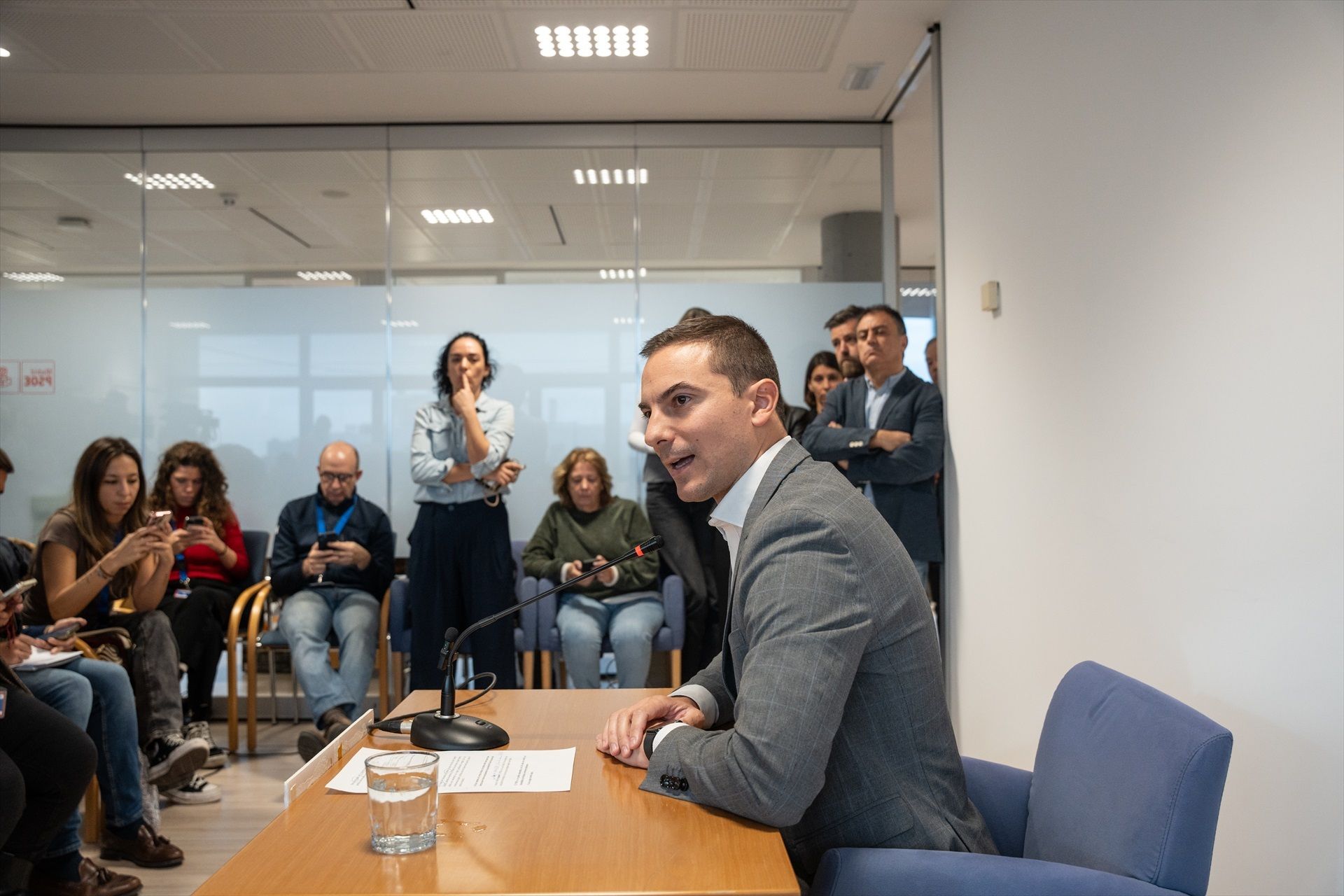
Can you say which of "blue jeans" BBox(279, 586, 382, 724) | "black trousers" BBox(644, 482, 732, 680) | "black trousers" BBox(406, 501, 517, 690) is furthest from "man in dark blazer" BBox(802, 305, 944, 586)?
"blue jeans" BBox(279, 586, 382, 724)

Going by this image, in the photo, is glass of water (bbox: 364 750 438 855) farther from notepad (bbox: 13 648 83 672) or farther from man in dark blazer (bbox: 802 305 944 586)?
man in dark blazer (bbox: 802 305 944 586)

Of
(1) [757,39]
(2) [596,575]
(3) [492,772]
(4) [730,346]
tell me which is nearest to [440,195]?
(1) [757,39]

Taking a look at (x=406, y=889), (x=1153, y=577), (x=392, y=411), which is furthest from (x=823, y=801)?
(x=392, y=411)

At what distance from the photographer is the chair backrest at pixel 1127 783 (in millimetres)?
1331

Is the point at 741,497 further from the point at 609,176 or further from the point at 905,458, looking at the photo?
the point at 609,176

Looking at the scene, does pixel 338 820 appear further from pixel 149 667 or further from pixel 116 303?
Answer: pixel 116 303

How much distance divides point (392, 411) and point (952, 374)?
9.87ft

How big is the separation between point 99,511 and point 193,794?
3.71 ft

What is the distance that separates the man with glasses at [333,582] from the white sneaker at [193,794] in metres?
0.36

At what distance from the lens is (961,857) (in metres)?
1.34

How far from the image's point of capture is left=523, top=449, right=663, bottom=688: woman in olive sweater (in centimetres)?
456

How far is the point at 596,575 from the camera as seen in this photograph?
4.82 metres

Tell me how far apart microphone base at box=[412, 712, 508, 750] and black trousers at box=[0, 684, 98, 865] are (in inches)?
58.8

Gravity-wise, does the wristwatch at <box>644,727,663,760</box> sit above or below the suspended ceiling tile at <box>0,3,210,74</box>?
below
